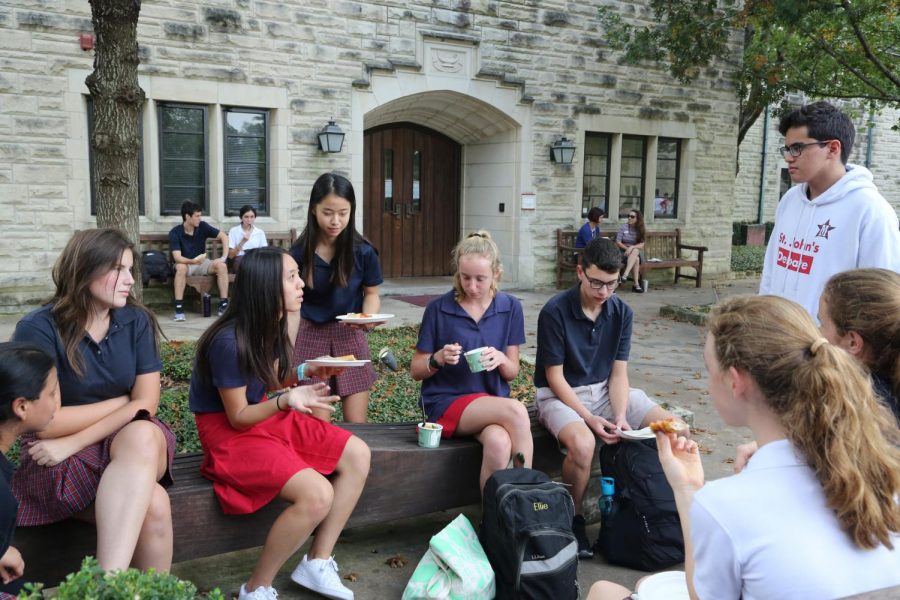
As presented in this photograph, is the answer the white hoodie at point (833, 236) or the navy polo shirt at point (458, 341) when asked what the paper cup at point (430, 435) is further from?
the white hoodie at point (833, 236)

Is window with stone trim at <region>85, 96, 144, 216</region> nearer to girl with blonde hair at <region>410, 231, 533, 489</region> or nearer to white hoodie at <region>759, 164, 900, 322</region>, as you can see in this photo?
girl with blonde hair at <region>410, 231, 533, 489</region>

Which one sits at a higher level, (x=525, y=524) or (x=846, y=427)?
(x=846, y=427)

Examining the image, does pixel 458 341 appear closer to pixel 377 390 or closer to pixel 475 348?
pixel 475 348

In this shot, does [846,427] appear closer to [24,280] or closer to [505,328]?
[505,328]

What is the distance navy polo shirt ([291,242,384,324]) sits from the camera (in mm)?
3938

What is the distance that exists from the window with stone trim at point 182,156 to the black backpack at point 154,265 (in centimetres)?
83

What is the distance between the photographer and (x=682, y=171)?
1365 cm

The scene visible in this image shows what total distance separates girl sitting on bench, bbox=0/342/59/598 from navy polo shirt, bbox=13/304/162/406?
1.16ft

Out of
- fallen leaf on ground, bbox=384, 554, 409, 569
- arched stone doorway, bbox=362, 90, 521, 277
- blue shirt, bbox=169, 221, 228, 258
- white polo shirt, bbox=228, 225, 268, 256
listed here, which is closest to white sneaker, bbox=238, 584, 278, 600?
fallen leaf on ground, bbox=384, 554, 409, 569

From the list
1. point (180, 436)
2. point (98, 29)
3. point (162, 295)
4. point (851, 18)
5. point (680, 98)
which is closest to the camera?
point (180, 436)

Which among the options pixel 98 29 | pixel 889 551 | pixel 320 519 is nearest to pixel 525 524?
pixel 320 519

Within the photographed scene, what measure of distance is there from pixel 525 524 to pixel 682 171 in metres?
11.7

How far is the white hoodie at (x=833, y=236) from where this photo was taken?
3.24 metres

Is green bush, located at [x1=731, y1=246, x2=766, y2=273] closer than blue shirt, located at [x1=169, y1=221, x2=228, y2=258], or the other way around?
Answer: blue shirt, located at [x1=169, y1=221, x2=228, y2=258]
